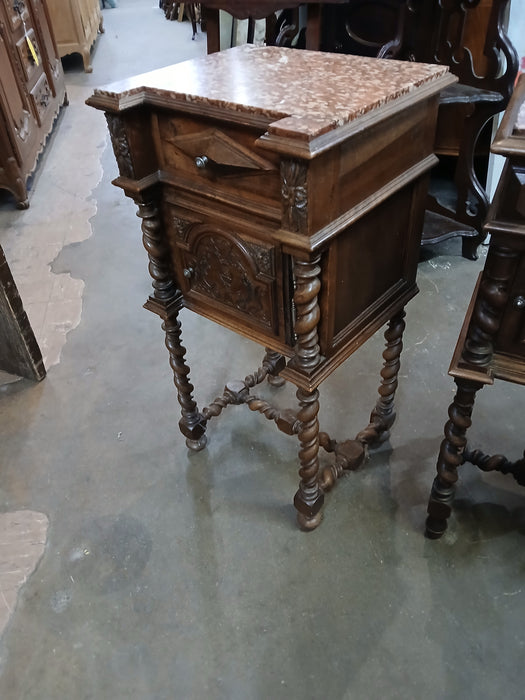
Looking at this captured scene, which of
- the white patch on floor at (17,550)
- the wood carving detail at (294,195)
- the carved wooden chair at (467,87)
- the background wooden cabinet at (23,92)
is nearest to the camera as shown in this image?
the wood carving detail at (294,195)

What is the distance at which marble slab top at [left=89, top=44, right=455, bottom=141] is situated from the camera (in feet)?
2.88

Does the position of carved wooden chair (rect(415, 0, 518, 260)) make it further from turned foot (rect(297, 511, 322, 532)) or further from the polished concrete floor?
turned foot (rect(297, 511, 322, 532))

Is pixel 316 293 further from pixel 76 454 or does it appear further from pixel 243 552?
pixel 76 454

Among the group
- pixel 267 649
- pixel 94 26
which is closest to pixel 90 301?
pixel 267 649

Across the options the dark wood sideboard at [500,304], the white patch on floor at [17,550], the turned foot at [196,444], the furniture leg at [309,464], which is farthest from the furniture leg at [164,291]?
the dark wood sideboard at [500,304]

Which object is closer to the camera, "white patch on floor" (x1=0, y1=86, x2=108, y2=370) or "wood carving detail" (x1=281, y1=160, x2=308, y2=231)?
"wood carving detail" (x1=281, y1=160, x2=308, y2=231)

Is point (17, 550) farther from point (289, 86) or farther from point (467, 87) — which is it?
point (467, 87)

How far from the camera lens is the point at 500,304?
982 millimetres

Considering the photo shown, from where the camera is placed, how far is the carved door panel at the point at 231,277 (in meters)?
1.10

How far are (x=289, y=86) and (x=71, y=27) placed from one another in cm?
534

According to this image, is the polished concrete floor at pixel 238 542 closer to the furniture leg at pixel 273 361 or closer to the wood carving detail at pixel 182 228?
the furniture leg at pixel 273 361

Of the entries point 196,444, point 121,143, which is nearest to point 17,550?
point 196,444

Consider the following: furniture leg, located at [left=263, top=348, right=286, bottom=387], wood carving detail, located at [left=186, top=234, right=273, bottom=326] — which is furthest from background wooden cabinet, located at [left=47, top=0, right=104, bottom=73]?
wood carving detail, located at [left=186, top=234, right=273, bottom=326]

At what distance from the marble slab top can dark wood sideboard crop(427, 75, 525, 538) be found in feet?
0.71
